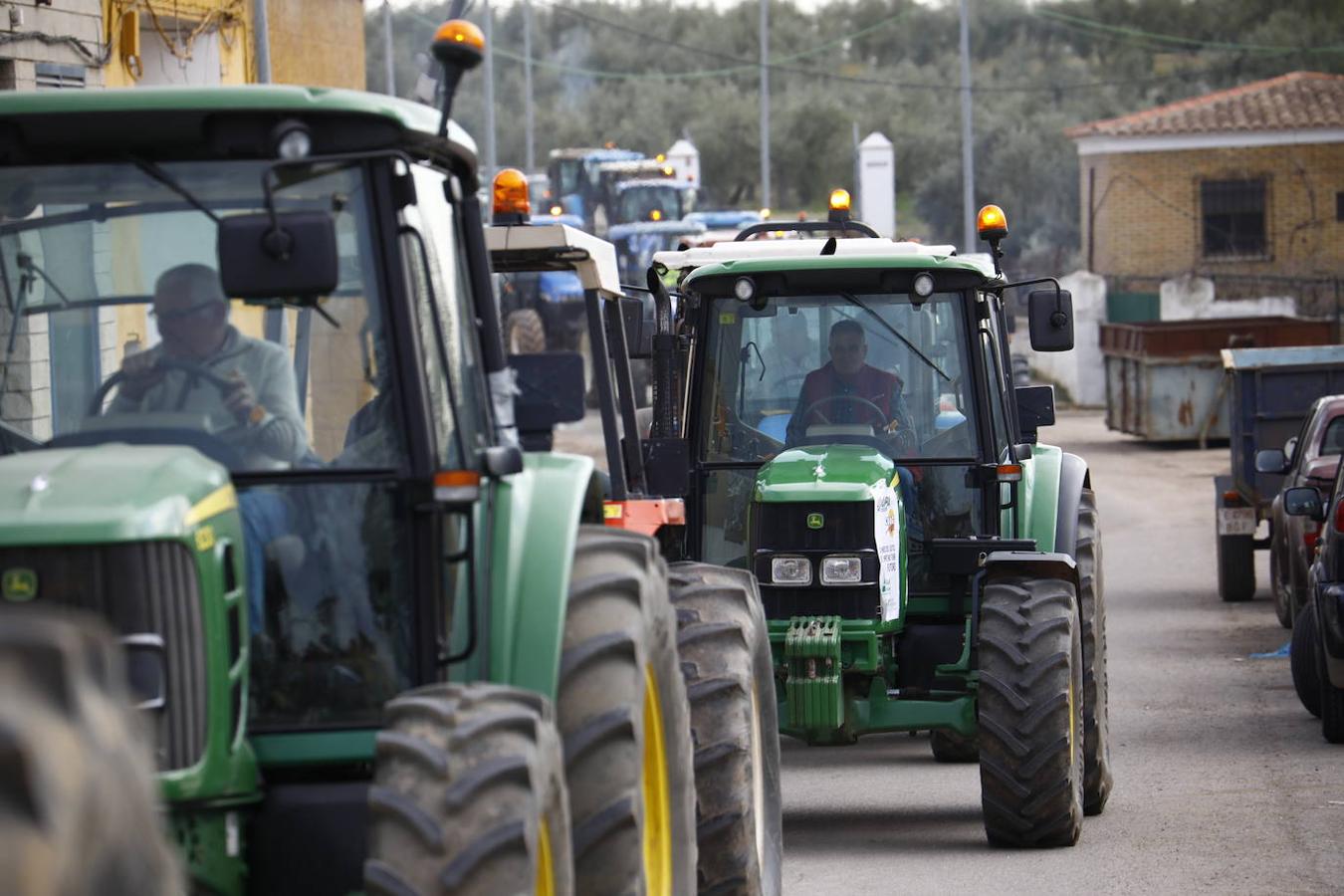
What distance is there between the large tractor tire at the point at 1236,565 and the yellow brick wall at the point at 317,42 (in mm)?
11208

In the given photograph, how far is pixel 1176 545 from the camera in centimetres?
2238

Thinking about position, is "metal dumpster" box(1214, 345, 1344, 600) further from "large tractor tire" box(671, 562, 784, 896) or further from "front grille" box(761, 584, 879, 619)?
"large tractor tire" box(671, 562, 784, 896)

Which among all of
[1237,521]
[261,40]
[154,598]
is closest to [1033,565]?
[154,598]

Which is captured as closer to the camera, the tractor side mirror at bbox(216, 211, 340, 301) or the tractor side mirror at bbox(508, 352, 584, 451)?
the tractor side mirror at bbox(216, 211, 340, 301)

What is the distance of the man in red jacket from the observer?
988 cm

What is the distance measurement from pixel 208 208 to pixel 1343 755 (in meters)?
7.53

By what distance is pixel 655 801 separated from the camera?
19.7ft

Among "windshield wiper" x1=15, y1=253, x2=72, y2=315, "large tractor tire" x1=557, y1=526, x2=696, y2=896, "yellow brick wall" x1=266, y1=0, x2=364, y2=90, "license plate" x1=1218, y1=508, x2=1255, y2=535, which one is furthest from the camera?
"yellow brick wall" x1=266, y1=0, x2=364, y2=90

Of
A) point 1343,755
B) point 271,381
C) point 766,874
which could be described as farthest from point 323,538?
point 1343,755

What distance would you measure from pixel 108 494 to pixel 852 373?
5.66 metres

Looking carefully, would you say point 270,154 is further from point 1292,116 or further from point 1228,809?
point 1292,116

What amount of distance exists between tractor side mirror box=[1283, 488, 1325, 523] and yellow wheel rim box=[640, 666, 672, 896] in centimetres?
743

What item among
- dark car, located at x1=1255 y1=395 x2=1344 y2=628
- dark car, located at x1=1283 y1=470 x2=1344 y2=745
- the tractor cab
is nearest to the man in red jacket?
dark car, located at x1=1283 y1=470 x2=1344 y2=745

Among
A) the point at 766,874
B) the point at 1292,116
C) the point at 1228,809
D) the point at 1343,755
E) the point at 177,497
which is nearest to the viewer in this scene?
the point at 177,497
